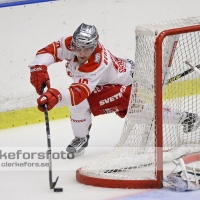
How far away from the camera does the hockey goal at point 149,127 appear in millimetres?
4262

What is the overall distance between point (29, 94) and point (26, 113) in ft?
0.46

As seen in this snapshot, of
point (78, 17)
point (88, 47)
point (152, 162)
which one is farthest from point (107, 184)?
point (78, 17)

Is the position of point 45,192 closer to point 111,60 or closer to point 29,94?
point 111,60

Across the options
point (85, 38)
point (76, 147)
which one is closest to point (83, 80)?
point (85, 38)

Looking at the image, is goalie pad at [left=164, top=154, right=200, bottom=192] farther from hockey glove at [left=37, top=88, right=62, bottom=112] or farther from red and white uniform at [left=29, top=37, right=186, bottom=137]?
hockey glove at [left=37, top=88, right=62, bottom=112]

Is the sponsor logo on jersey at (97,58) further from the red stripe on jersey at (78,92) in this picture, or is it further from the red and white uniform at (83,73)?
the red stripe on jersey at (78,92)

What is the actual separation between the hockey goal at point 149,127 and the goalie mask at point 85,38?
10.4 inches

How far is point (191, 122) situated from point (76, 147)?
72cm

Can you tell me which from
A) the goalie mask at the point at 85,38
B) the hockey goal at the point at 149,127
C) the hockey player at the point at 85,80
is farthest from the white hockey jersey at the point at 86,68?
the hockey goal at the point at 149,127

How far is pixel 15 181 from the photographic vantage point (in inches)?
179

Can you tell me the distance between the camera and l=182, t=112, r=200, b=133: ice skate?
4.88 metres

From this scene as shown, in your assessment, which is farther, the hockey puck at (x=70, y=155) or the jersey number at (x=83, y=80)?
the hockey puck at (x=70, y=155)

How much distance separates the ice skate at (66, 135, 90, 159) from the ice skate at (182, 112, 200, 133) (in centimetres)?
64

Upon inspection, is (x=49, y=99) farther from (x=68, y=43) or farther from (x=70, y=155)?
(x=70, y=155)
